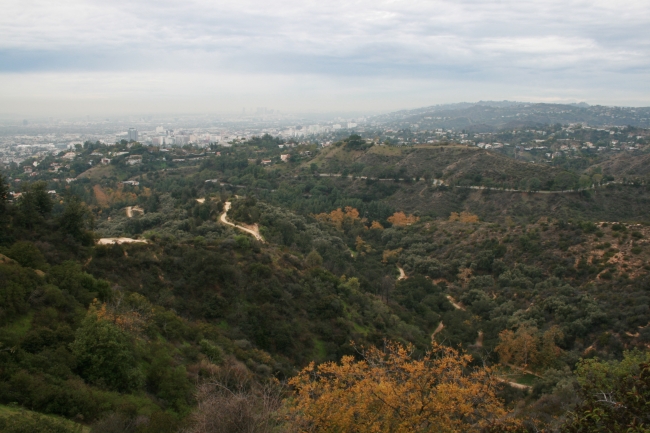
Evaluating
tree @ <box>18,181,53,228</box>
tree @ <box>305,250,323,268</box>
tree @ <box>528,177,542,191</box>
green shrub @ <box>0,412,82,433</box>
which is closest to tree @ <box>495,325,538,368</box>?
tree @ <box>305,250,323,268</box>

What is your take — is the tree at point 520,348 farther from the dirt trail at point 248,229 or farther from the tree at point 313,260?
the dirt trail at point 248,229

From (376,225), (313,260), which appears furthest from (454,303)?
(376,225)

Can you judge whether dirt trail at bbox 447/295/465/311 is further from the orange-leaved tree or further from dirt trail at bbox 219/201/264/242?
the orange-leaved tree

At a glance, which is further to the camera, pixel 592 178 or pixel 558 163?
pixel 558 163

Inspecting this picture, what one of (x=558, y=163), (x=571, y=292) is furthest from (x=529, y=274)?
(x=558, y=163)

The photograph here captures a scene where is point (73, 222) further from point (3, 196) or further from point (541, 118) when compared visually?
point (541, 118)

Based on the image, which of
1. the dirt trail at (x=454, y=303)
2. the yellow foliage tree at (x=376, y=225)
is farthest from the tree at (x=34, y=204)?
the yellow foliage tree at (x=376, y=225)

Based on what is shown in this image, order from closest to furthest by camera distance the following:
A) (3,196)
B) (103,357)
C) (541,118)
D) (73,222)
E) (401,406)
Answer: (401,406) → (103,357) → (3,196) → (73,222) → (541,118)

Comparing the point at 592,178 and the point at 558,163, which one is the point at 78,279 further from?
the point at 558,163

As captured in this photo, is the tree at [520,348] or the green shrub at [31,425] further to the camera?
the tree at [520,348]
